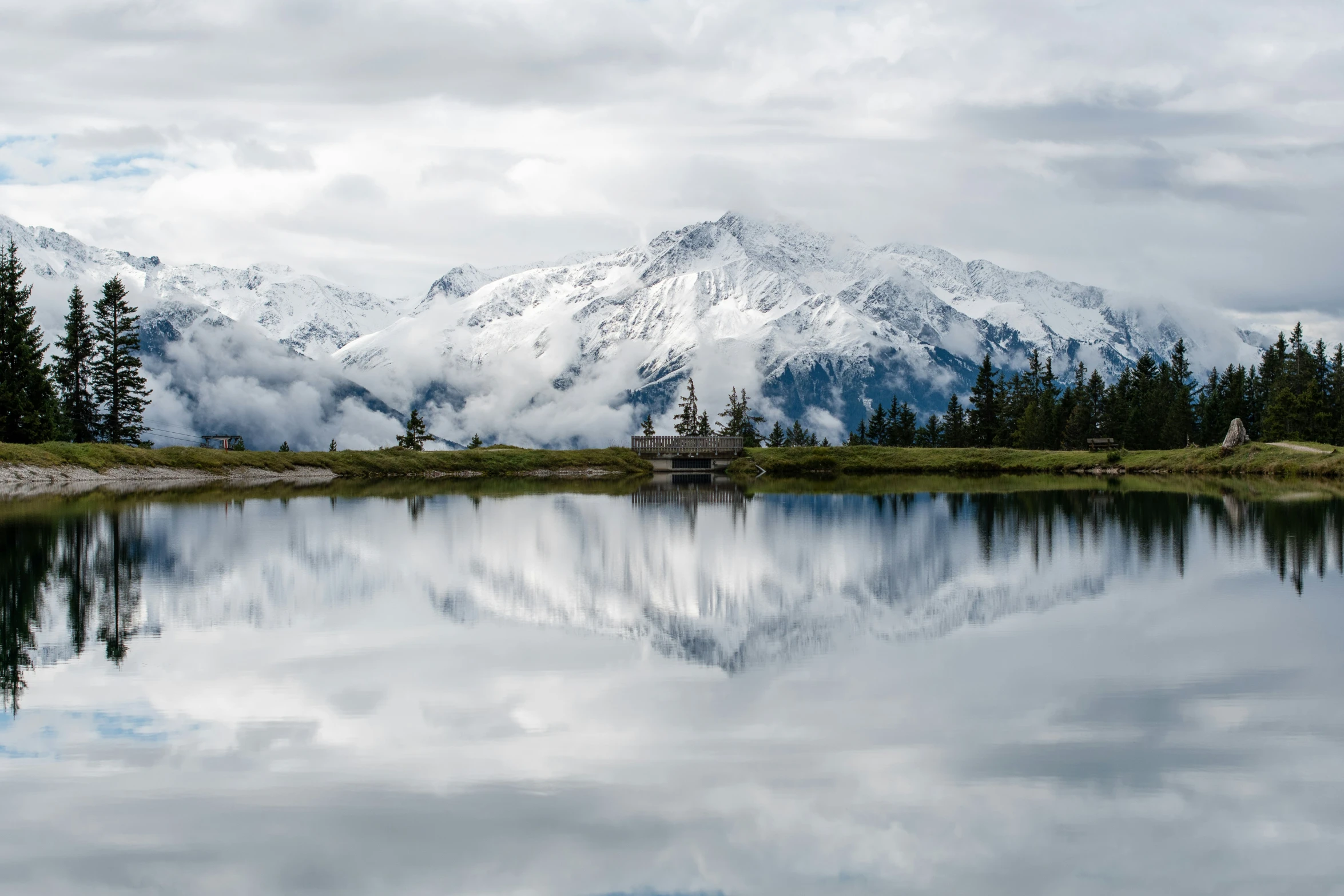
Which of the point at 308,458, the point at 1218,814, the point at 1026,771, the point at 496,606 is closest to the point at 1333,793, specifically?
the point at 1218,814

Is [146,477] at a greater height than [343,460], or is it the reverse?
[343,460]

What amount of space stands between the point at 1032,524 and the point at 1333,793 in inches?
1349

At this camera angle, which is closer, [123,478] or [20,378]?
[123,478]

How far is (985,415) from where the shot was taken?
145125mm

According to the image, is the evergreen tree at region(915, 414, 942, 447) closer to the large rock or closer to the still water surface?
the large rock

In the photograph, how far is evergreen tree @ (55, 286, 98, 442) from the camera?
101 meters

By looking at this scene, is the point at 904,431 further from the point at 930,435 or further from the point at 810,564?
the point at 810,564

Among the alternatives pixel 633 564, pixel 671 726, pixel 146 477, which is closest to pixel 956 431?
pixel 146 477

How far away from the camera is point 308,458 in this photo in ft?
335

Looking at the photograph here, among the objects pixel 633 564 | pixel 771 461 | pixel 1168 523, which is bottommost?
pixel 633 564

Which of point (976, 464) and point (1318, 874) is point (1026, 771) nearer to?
point (1318, 874)

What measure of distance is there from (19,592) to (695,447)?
90.0 meters

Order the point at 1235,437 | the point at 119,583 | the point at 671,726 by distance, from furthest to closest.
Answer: the point at 1235,437
the point at 119,583
the point at 671,726

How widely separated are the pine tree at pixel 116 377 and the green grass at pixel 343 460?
9822mm
